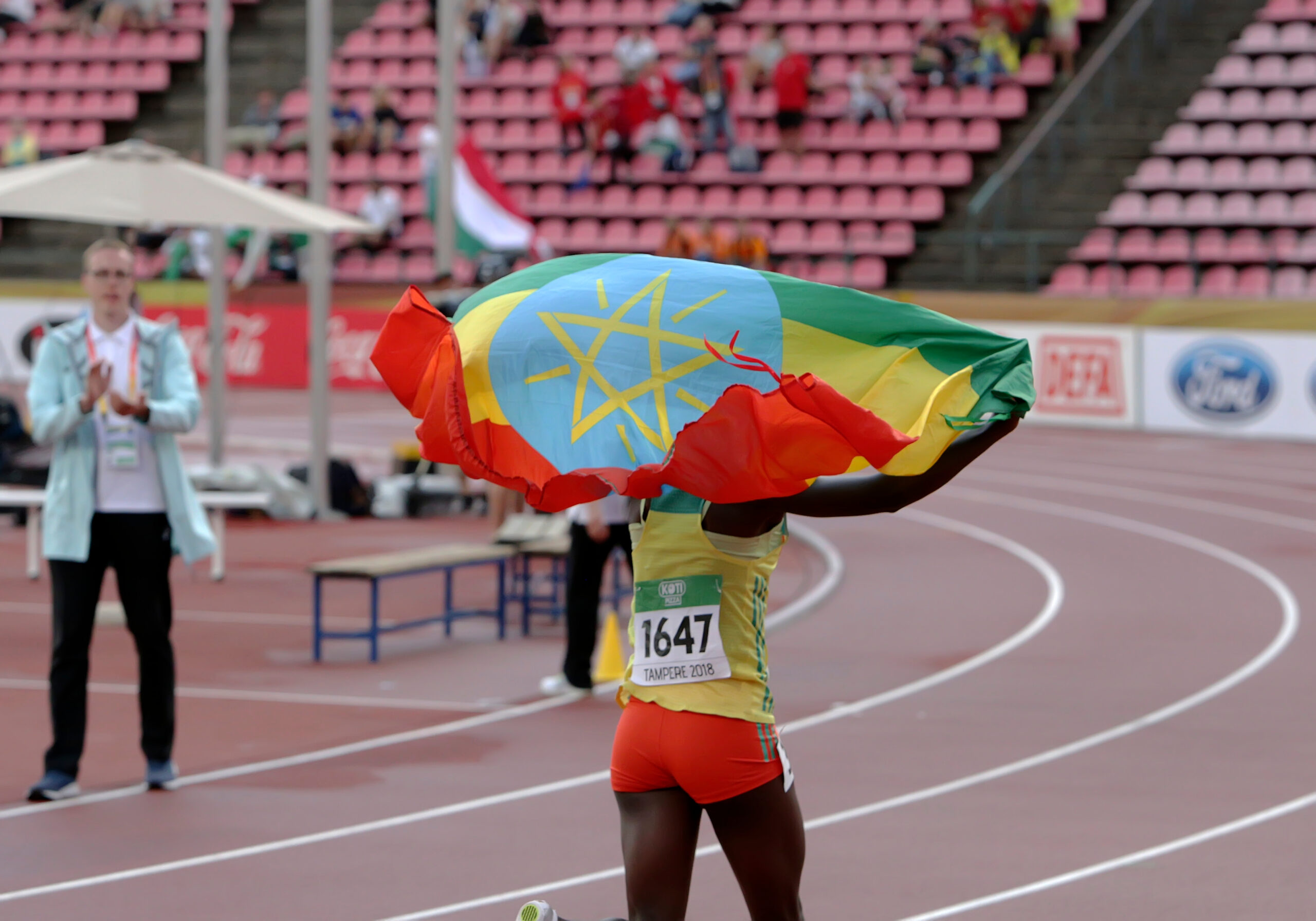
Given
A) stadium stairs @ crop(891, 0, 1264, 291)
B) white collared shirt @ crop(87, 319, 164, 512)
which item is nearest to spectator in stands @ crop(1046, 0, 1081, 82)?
stadium stairs @ crop(891, 0, 1264, 291)

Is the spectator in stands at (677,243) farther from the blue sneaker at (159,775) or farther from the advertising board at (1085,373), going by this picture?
the blue sneaker at (159,775)

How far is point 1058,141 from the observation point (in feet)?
94.7

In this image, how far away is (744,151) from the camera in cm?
→ 3031

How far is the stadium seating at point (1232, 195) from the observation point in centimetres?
2570

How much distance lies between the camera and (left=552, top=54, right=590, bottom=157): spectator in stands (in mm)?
31344

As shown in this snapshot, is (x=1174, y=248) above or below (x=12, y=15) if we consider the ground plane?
below

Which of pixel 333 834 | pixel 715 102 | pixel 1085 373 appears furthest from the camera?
pixel 715 102

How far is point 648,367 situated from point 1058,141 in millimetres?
25782

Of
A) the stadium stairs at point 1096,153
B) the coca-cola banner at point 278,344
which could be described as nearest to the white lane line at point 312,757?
the stadium stairs at point 1096,153

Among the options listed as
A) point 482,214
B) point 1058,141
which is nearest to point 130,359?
point 482,214

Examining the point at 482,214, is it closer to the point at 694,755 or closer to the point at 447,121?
the point at 447,121

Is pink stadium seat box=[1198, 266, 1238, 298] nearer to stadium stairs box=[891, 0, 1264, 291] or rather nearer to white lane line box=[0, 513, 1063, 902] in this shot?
stadium stairs box=[891, 0, 1264, 291]

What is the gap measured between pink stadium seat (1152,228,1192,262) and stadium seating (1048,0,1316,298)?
0.06 ft

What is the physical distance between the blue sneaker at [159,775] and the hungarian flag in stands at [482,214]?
1410cm
